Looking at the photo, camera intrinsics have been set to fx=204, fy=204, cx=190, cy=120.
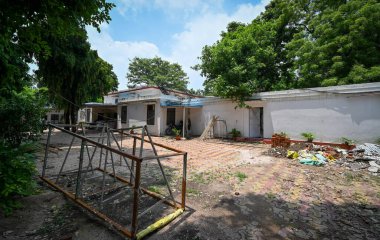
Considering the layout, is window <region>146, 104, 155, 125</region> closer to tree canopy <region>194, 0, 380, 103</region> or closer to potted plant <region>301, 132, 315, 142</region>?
tree canopy <region>194, 0, 380, 103</region>

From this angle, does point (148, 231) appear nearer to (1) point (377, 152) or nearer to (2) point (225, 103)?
(1) point (377, 152)

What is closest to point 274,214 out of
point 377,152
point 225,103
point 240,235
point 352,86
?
point 240,235

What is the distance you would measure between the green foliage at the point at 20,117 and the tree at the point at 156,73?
3074cm

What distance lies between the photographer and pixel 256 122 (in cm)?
1299

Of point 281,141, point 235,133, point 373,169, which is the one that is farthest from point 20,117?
point 235,133

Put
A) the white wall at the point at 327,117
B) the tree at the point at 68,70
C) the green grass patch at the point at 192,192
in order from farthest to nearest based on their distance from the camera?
the tree at the point at 68,70, the white wall at the point at 327,117, the green grass patch at the point at 192,192

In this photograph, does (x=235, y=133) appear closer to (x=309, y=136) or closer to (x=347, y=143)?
(x=309, y=136)

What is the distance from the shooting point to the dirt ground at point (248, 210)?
272 centimetres

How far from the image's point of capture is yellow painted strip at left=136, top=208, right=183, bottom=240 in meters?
2.52

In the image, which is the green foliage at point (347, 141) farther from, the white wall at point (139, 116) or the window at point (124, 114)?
the window at point (124, 114)

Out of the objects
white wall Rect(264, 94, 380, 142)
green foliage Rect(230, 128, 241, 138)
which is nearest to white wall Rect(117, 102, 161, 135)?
green foliage Rect(230, 128, 241, 138)

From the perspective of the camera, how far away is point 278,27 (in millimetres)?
16484

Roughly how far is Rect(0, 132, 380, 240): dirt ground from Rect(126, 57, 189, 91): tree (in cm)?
3192

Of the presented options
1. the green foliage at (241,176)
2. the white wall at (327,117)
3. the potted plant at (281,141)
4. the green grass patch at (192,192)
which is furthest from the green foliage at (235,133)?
the green grass patch at (192,192)
